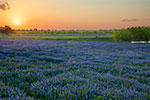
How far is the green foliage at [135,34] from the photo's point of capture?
3904 centimetres

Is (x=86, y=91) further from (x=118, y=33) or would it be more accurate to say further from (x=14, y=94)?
(x=118, y=33)

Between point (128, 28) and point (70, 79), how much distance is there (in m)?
39.6

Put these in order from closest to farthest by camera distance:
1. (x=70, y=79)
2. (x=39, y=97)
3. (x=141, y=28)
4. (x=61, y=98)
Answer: (x=61, y=98) → (x=39, y=97) → (x=70, y=79) → (x=141, y=28)

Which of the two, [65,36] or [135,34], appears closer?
[135,34]

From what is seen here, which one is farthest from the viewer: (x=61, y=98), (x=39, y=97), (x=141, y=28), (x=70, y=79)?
(x=141, y=28)

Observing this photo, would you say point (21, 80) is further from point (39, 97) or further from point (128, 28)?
point (128, 28)

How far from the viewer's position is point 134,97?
4094 millimetres

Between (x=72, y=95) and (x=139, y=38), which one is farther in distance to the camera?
(x=139, y=38)

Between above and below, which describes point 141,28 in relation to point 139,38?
above

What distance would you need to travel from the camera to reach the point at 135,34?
39.8m

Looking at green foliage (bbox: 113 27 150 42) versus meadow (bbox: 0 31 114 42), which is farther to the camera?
meadow (bbox: 0 31 114 42)

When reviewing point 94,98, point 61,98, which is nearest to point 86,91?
point 94,98

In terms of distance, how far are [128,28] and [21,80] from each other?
132ft

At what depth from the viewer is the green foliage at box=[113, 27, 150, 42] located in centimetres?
3904
